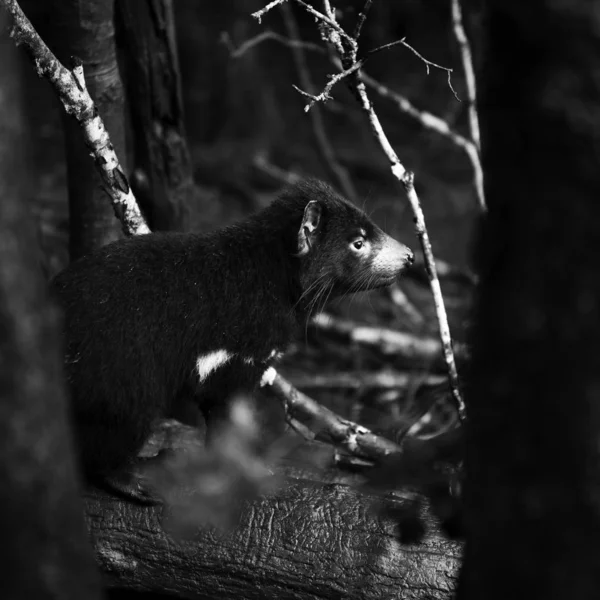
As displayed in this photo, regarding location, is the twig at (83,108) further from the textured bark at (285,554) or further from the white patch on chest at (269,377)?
the textured bark at (285,554)

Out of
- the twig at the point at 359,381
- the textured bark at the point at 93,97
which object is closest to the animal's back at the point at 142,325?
the textured bark at the point at 93,97

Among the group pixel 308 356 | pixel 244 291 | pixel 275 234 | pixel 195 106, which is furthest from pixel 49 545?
pixel 195 106

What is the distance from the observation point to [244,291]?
11.9ft

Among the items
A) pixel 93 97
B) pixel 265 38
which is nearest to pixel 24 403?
pixel 93 97

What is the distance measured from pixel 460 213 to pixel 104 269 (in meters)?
6.32

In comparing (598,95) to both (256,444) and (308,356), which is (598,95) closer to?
(256,444)

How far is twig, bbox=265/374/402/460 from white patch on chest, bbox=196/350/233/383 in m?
0.77

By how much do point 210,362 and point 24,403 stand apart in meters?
1.99

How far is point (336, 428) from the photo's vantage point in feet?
13.6

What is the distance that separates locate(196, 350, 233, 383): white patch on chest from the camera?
3549mm

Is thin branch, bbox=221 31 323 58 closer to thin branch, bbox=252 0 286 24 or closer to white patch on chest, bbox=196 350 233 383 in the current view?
thin branch, bbox=252 0 286 24

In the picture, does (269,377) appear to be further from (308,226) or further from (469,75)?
(469,75)

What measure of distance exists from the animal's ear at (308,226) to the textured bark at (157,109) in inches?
40.7

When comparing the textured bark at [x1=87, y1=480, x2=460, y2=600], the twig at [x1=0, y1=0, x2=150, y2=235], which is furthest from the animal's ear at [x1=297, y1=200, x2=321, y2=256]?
the textured bark at [x1=87, y1=480, x2=460, y2=600]
